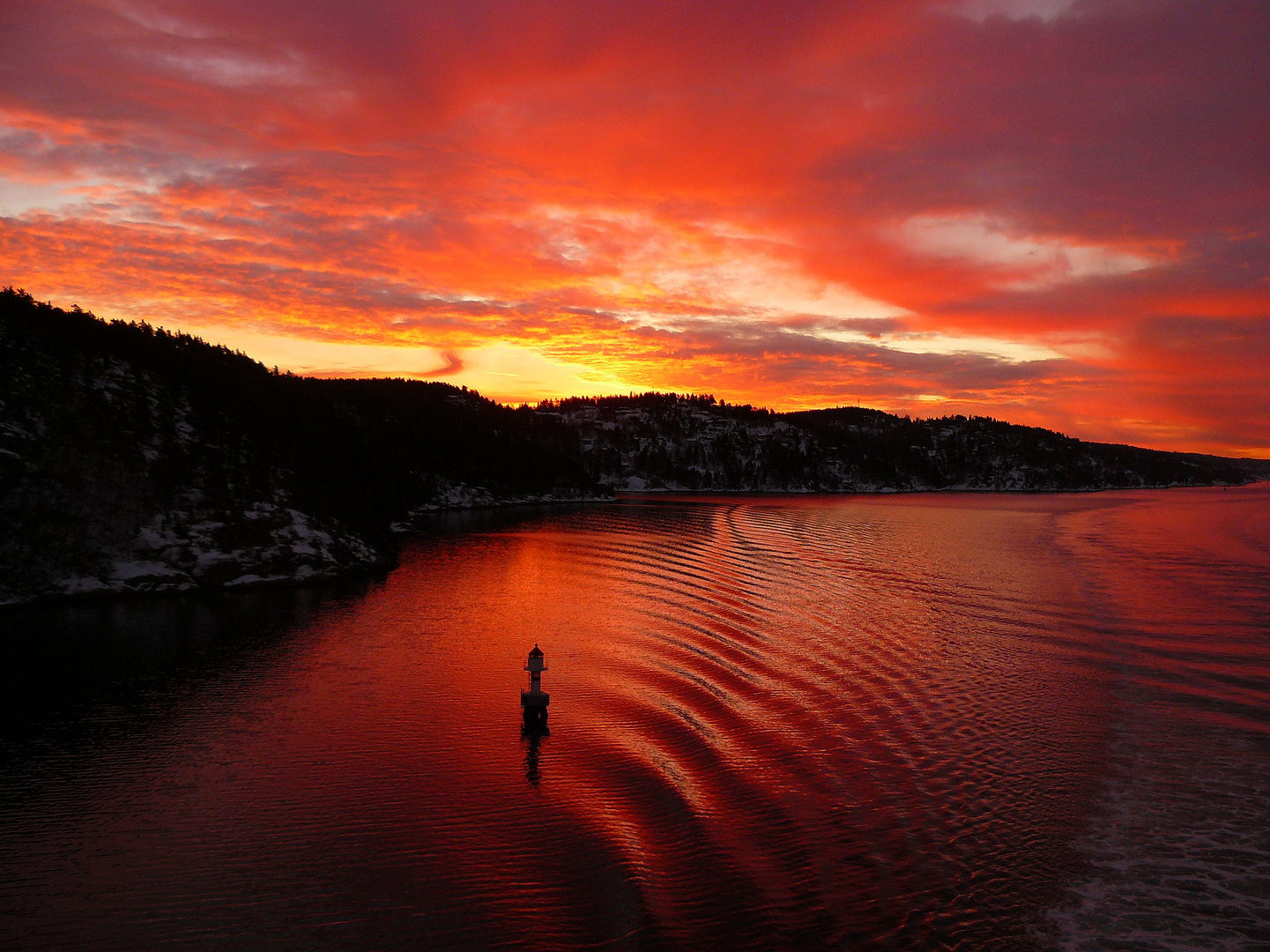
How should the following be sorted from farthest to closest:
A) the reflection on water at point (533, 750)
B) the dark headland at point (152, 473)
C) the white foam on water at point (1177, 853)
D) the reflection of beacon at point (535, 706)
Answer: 1. the dark headland at point (152, 473)
2. the reflection of beacon at point (535, 706)
3. the reflection on water at point (533, 750)
4. the white foam on water at point (1177, 853)

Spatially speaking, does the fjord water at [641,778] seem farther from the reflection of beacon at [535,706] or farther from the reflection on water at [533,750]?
the reflection of beacon at [535,706]

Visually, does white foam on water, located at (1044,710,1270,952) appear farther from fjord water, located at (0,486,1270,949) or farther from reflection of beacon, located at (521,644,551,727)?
reflection of beacon, located at (521,644,551,727)

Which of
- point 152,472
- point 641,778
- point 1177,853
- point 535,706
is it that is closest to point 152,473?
point 152,472

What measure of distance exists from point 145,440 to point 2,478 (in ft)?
25.3

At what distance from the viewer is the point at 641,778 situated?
53.4 feet

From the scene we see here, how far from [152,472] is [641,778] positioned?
37909 millimetres

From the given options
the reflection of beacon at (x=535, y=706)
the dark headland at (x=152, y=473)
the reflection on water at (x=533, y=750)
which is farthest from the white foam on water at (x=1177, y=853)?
the dark headland at (x=152, y=473)

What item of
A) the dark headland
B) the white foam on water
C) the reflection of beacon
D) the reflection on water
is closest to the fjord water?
the white foam on water

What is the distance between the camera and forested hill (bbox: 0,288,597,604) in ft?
119

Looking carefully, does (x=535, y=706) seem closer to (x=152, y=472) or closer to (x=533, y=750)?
(x=533, y=750)

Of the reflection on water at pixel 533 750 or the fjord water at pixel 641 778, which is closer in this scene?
the fjord water at pixel 641 778

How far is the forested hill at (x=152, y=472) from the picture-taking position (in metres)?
36.2

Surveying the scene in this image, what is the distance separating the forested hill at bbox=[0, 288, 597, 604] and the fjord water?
17.4 ft

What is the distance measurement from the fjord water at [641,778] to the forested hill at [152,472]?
529cm
